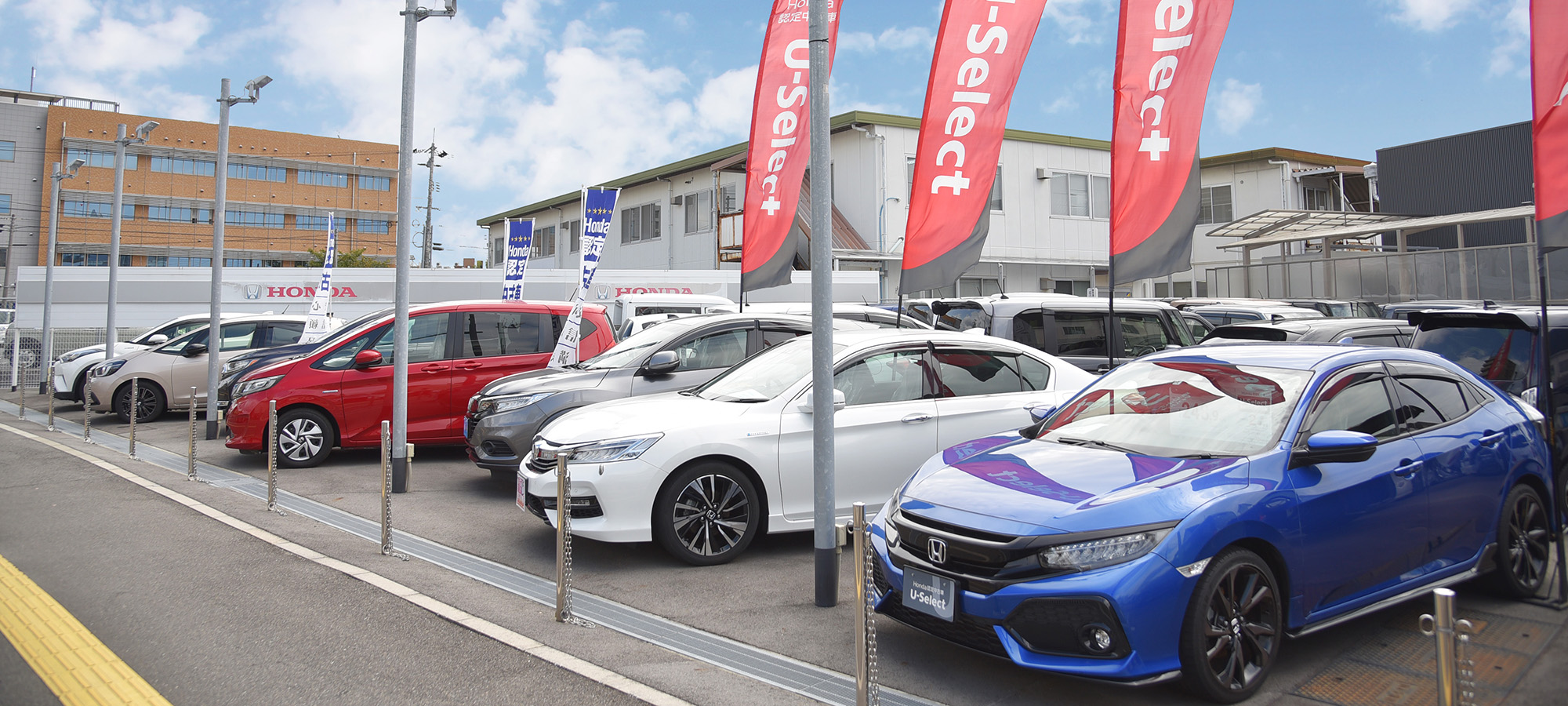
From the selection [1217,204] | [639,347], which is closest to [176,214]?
[1217,204]

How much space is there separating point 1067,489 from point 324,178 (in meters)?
73.4

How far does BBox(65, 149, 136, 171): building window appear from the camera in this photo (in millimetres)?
60781

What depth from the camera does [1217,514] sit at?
3.84 m

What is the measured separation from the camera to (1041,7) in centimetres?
855

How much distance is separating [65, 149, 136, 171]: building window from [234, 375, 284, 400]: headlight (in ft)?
206

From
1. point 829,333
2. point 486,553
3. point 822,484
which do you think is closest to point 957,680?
point 822,484

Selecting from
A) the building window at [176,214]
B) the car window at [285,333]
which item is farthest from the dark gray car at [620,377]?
the building window at [176,214]

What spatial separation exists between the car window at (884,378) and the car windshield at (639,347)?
2.94 m

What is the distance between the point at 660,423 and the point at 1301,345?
391 centimetres

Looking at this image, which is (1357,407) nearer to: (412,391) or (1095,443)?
(1095,443)

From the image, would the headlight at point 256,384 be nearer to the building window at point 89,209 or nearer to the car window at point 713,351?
the car window at point 713,351

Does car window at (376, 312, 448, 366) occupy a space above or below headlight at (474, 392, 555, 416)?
above

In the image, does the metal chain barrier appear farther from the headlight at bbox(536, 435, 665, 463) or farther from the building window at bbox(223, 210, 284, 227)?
the building window at bbox(223, 210, 284, 227)

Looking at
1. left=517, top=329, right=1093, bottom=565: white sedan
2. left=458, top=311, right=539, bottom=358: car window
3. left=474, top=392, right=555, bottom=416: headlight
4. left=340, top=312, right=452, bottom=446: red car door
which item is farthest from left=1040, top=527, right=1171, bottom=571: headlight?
left=458, top=311, right=539, bottom=358: car window
